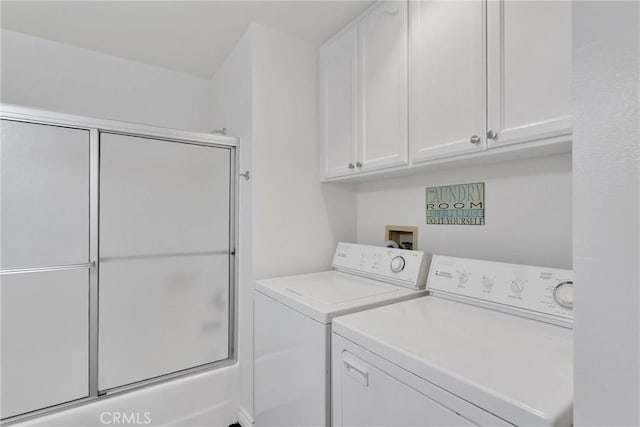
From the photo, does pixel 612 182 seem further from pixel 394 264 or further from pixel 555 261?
pixel 394 264

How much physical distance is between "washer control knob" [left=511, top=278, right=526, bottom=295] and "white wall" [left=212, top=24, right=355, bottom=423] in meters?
1.14

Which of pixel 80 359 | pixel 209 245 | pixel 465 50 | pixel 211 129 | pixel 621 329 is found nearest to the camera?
pixel 621 329

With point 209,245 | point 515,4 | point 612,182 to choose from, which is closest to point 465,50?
point 515,4

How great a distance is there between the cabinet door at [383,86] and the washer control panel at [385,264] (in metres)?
0.47

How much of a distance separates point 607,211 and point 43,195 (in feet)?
6.34

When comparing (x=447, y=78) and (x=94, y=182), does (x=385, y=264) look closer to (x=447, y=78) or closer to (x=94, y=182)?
(x=447, y=78)

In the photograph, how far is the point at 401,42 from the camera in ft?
4.73

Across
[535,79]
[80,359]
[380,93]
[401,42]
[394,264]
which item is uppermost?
[401,42]

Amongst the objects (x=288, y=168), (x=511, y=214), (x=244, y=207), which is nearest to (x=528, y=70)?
(x=511, y=214)

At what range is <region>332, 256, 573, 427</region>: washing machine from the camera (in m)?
0.66

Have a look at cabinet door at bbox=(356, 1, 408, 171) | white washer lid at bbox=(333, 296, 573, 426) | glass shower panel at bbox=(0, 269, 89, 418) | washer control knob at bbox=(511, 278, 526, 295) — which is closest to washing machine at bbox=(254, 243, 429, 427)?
white washer lid at bbox=(333, 296, 573, 426)

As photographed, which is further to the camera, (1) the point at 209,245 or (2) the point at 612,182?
(1) the point at 209,245

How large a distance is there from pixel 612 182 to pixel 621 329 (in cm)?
16

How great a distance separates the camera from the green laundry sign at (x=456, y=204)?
4.83 ft
